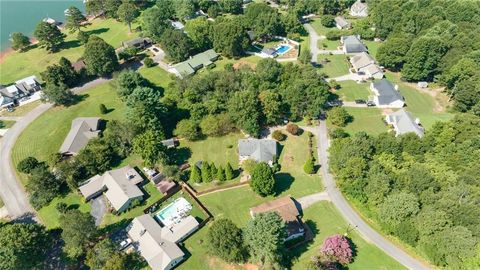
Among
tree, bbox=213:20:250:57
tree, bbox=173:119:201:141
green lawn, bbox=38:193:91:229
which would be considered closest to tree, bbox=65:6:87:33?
tree, bbox=213:20:250:57

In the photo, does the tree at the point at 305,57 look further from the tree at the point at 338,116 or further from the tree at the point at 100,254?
the tree at the point at 100,254

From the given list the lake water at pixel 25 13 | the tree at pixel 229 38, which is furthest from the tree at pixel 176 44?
the lake water at pixel 25 13

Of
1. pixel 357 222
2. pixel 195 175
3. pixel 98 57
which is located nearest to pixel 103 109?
pixel 98 57

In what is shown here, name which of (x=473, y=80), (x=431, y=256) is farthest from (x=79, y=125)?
(x=473, y=80)

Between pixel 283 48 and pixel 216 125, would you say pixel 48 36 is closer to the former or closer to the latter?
pixel 216 125

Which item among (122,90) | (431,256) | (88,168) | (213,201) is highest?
(122,90)

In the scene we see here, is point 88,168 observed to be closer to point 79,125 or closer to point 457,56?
point 79,125

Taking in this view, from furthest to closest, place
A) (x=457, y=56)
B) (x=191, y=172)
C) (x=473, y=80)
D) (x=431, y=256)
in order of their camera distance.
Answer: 1. (x=457, y=56)
2. (x=473, y=80)
3. (x=191, y=172)
4. (x=431, y=256)

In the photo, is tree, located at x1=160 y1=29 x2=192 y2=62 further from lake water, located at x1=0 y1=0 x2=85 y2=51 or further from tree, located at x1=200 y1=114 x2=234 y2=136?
lake water, located at x1=0 y1=0 x2=85 y2=51
